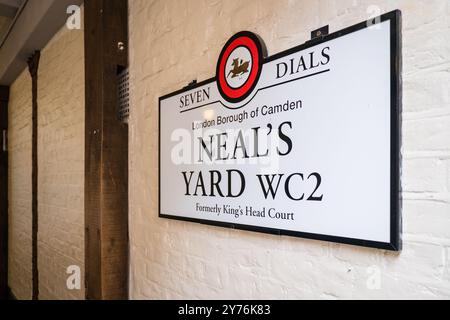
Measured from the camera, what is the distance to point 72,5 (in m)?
2.43

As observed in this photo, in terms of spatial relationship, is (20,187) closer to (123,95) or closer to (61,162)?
(61,162)

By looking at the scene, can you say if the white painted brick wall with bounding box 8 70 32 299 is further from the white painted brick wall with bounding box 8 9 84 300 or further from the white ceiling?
the white ceiling

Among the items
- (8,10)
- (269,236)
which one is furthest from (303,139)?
(8,10)

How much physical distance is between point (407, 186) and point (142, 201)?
4.37 ft

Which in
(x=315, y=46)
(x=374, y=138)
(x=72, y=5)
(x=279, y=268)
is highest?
(x=72, y=5)

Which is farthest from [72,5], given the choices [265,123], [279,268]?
[279,268]

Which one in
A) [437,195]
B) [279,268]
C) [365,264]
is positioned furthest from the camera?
[279,268]

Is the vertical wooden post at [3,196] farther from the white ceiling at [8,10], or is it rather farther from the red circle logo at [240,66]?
the red circle logo at [240,66]

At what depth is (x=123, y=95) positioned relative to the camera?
6.48ft

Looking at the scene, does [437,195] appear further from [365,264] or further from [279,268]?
[279,268]

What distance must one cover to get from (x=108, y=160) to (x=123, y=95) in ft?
1.23

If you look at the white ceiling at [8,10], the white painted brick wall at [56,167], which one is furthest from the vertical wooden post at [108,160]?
the white ceiling at [8,10]

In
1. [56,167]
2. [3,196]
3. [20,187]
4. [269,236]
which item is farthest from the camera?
[3,196]

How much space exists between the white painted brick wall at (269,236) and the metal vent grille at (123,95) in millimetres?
56
